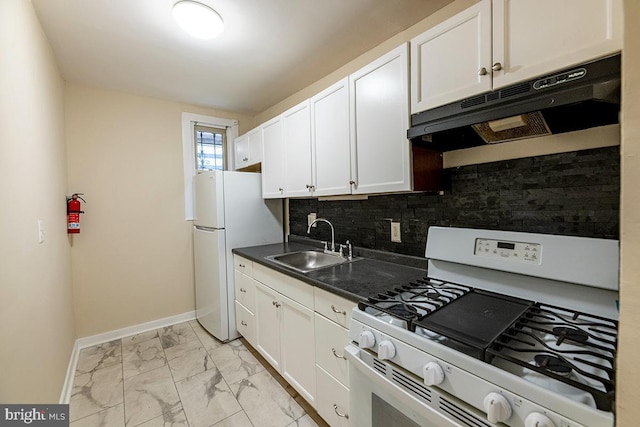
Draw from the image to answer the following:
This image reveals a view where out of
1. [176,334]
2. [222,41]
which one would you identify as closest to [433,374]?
[222,41]

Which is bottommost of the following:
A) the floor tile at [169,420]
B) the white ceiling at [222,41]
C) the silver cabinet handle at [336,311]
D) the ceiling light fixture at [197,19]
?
the floor tile at [169,420]

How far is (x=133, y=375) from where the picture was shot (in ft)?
6.91

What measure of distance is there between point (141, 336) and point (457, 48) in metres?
3.39

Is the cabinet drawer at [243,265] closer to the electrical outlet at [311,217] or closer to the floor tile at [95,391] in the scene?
the electrical outlet at [311,217]

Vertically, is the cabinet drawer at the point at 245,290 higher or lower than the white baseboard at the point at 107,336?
higher

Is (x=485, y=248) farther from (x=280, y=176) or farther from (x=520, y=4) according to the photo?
(x=280, y=176)

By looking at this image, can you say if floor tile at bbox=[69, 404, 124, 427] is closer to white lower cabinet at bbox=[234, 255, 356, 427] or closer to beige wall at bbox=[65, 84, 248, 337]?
white lower cabinet at bbox=[234, 255, 356, 427]

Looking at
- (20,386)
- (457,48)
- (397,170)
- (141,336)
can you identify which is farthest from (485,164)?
(141,336)

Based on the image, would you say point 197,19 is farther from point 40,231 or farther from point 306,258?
point 306,258

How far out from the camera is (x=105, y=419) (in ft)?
5.53

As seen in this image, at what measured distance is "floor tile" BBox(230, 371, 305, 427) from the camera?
1.64m

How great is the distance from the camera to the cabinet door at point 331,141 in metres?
1.75

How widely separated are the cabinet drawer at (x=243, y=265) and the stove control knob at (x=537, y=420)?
1.92m

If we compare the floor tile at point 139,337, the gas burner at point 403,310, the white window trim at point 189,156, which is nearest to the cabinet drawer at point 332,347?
the gas burner at point 403,310
